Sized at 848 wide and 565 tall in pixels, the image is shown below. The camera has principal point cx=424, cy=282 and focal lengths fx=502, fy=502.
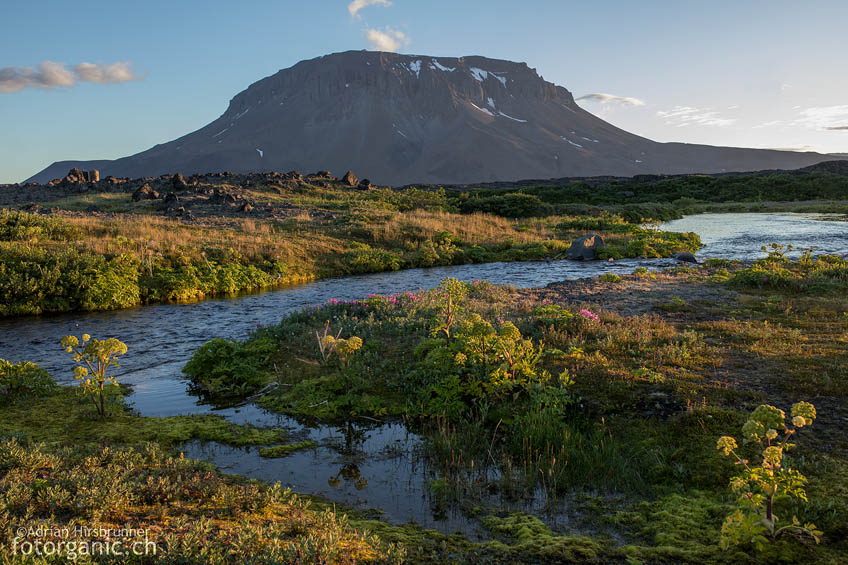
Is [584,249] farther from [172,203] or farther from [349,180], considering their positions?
[349,180]

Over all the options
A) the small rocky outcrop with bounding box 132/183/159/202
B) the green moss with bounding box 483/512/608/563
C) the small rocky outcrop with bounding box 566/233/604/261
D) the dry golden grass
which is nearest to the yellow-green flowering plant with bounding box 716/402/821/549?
the green moss with bounding box 483/512/608/563

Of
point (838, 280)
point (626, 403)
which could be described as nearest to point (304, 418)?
point (626, 403)

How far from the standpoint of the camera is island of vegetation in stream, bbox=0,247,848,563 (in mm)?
4312

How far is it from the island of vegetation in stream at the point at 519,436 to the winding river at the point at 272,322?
0.36 m

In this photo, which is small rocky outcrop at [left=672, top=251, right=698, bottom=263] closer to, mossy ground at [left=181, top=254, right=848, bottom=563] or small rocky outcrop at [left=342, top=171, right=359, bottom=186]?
mossy ground at [left=181, top=254, right=848, bottom=563]

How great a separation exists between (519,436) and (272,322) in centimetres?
1005

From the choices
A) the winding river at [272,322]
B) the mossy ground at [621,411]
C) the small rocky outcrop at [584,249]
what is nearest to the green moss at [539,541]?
the mossy ground at [621,411]

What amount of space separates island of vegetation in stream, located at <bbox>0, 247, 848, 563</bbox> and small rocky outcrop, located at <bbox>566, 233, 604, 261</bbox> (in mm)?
15154

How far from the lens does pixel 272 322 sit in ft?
49.3

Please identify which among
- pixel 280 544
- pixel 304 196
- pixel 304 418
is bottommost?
pixel 304 418

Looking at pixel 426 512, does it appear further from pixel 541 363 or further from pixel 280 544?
pixel 541 363

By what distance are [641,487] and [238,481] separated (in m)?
4.65

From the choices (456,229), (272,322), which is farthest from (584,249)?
(272,322)

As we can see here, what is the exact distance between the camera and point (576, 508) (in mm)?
5477
